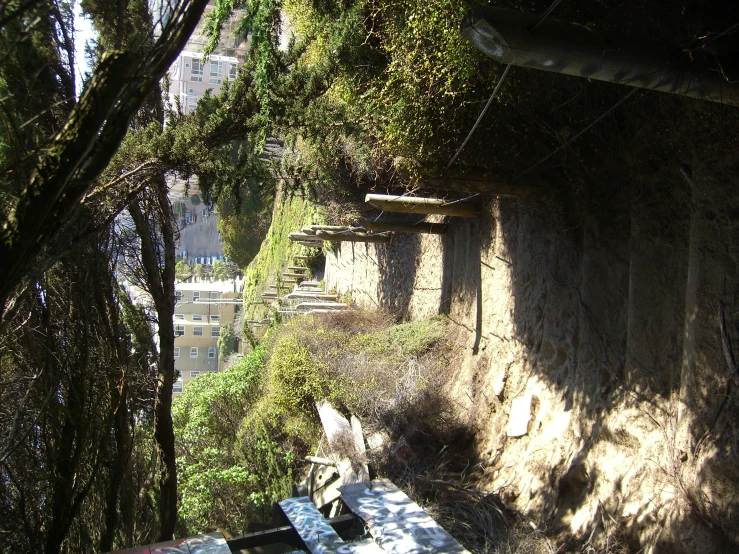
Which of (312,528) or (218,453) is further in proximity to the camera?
(218,453)

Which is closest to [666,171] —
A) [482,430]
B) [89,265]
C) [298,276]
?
[482,430]

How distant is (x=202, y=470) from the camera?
10586 millimetres

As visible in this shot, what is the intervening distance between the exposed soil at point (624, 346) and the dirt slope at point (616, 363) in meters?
0.01

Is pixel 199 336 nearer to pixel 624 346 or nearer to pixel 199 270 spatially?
pixel 199 270

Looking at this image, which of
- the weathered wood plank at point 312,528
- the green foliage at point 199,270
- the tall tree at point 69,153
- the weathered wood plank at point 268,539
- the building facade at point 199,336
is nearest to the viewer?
the tall tree at point 69,153

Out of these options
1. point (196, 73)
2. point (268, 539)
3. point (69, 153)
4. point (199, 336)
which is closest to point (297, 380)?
point (268, 539)

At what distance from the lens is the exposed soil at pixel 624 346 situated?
4.14 m

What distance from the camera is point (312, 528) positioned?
3756 mm

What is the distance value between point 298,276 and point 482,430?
11.2 m

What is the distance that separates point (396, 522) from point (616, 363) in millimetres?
2481

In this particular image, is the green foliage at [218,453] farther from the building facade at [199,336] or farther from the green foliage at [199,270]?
the green foliage at [199,270]

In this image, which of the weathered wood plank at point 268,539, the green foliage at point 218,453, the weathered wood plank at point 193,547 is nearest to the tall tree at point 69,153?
the weathered wood plank at point 193,547

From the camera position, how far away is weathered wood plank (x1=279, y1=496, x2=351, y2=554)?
3.58 meters

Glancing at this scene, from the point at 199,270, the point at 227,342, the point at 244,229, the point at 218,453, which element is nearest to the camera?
the point at 218,453
